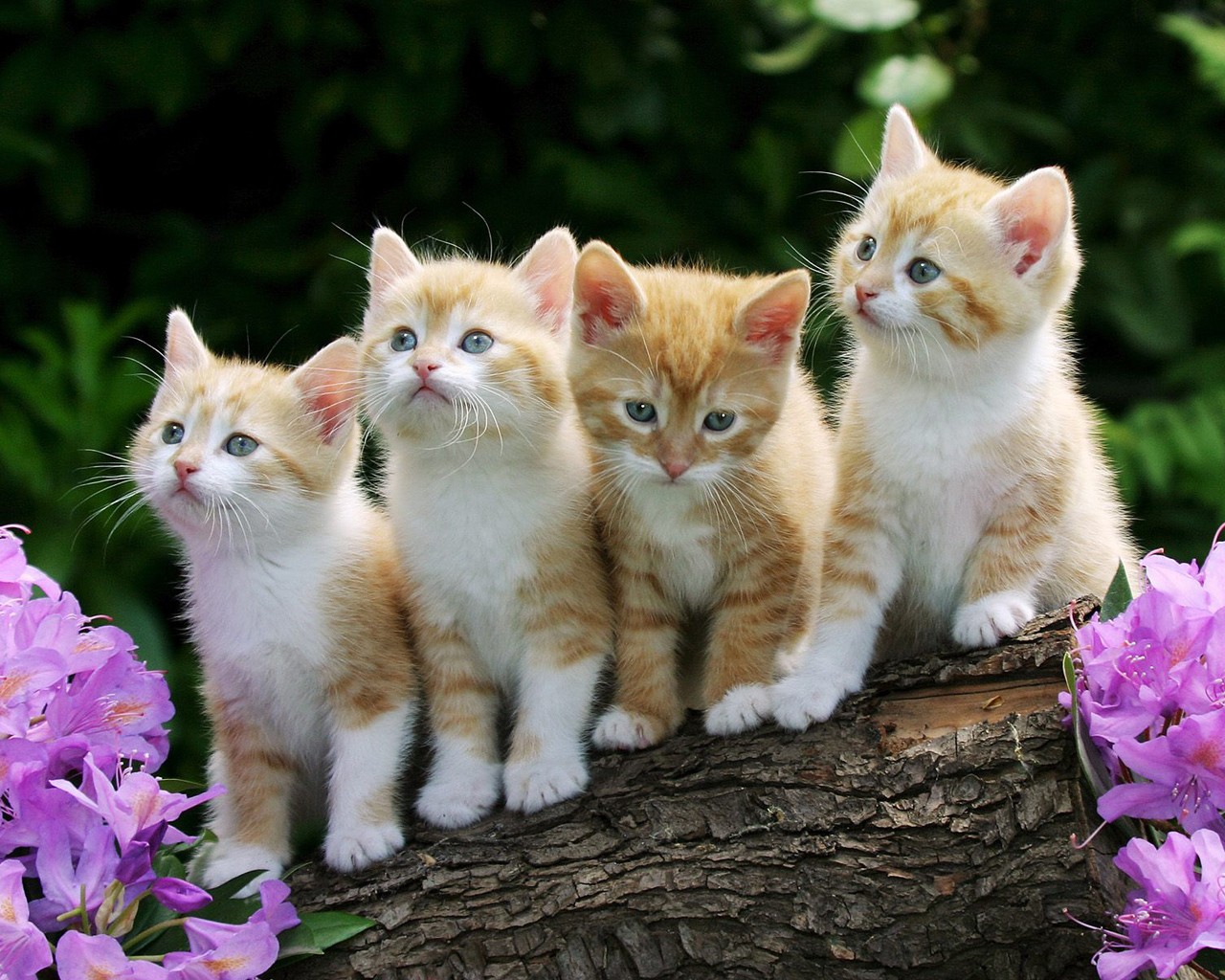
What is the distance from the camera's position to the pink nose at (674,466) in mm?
1986

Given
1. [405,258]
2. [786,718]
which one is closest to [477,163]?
[405,258]

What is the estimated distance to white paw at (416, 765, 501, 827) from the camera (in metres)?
2.03

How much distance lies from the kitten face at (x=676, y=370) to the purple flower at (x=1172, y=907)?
834 mm

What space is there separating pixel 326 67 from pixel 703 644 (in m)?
2.40

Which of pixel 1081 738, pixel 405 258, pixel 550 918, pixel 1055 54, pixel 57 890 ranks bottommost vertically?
pixel 57 890

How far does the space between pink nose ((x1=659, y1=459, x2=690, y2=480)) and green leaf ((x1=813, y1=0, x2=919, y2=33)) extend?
1757mm

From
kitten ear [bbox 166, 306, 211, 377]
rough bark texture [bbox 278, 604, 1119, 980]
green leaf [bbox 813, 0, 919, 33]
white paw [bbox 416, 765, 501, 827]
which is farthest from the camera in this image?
green leaf [bbox 813, 0, 919, 33]

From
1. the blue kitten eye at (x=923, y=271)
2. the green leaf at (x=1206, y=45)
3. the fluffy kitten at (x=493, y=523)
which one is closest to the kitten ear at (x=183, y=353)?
the fluffy kitten at (x=493, y=523)

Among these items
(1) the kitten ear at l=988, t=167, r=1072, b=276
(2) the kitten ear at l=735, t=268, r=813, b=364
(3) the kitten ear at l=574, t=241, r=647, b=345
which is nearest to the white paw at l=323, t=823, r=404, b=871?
(3) the kitten ear at l=574, t=241, r=647, b=345

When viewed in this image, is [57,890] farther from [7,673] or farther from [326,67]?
[326,67]

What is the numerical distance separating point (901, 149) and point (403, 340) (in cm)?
91

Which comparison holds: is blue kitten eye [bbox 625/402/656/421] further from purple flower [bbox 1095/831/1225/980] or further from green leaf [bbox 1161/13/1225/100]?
green leaf [bbox 1161/13/1225/100]

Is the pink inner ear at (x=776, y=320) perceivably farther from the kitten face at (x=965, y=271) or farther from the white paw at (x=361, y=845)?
the white paw at (x=361, y=845)

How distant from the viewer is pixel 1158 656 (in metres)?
1.67
